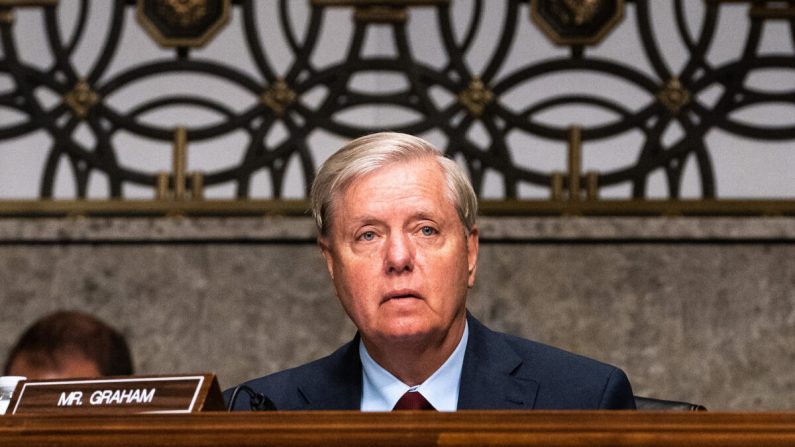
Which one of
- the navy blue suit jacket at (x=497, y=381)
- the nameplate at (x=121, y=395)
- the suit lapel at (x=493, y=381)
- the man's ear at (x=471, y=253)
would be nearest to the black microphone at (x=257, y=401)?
the nameplate at (x=121, y=395)

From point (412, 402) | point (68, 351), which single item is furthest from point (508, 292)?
point (412, 402)

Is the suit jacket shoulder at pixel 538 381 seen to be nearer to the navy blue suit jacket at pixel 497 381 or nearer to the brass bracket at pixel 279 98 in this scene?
the navy blue suit jacket at pixel 497 381

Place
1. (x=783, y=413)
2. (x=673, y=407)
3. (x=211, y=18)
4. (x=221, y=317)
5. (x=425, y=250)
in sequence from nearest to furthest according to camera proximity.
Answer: (x=783, y=413), (x=673, y=407), (x=425, y=250), (x=221, y=317), (x=211, y=18)

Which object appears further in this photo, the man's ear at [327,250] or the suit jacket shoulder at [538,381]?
the man's ear at [327,250]

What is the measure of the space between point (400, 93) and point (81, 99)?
0.96 meters

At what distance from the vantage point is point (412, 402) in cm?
255

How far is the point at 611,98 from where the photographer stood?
4.30 metres

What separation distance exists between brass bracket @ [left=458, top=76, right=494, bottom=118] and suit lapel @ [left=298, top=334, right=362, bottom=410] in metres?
1.62

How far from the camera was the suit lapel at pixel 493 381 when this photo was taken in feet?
8.44

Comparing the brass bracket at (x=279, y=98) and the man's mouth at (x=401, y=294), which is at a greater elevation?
the brass bracket at (x=279, y=98)

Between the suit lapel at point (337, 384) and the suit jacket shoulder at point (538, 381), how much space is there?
0.66 feet

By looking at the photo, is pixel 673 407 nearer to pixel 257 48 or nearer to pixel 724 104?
pixel 724 104
